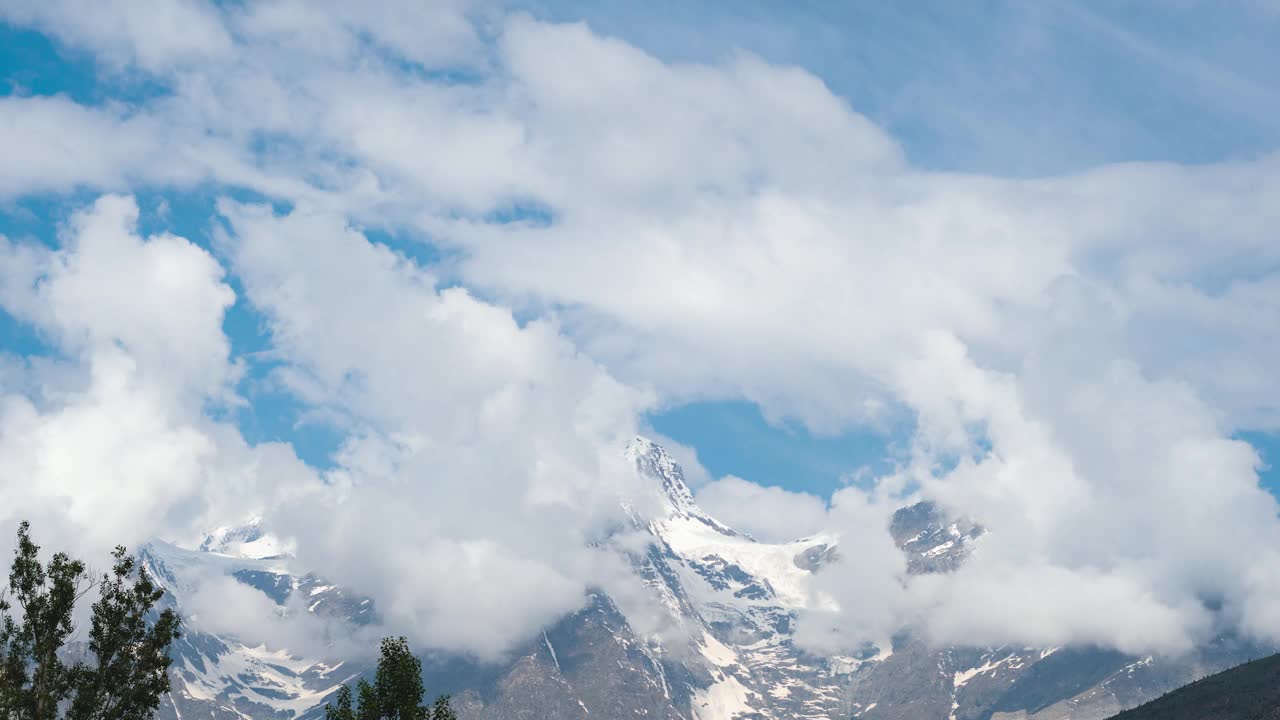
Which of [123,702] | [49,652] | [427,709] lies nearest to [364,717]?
[427,709]

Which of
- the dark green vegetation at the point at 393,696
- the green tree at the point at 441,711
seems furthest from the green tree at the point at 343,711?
the green tree at the point at 441,711

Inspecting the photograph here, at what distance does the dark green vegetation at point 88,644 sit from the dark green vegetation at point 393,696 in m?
17.9

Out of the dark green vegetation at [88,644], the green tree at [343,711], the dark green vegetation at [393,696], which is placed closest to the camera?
the dark green vegetation at [88,644]

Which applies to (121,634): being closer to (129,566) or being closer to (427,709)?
(129,566)

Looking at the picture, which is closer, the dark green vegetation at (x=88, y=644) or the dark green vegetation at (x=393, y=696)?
the dark green vegetation at (x=88, y=644)

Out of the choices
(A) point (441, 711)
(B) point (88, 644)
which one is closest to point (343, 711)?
(A) point (441, 711)

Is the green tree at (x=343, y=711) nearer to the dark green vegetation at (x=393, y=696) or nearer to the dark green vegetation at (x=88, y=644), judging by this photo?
the dark green vegetation at (x=393, y=696)

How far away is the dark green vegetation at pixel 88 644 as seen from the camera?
90.8 m

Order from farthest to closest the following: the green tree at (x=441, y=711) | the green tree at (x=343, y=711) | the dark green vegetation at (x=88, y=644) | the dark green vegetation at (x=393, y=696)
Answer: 1. the dark green vegetation at (x=393, y=696)
2. the green tree at (x=441, y=711)
3. the green tree at (x=343, y=711)
4. the dark green vegetation at (x=88, y=644)

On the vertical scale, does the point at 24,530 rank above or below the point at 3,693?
above

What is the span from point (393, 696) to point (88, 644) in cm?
2780

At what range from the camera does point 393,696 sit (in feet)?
361

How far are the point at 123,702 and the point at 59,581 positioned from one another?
11.7 m

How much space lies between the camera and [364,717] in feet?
350
